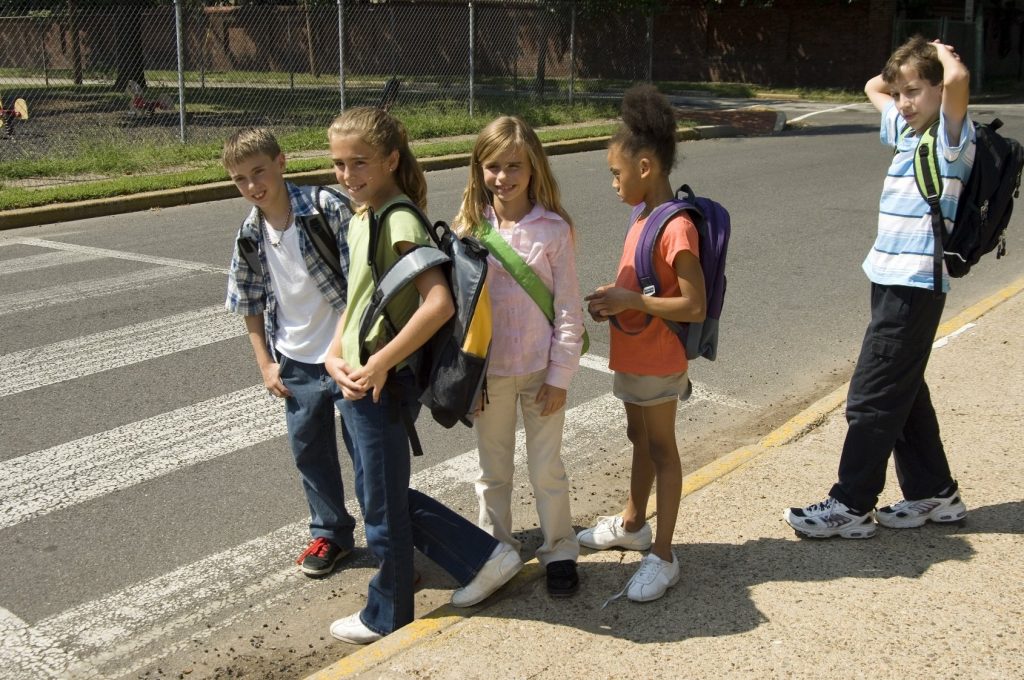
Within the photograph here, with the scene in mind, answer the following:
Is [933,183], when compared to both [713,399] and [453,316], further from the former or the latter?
[713,399]

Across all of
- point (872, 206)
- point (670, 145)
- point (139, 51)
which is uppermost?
point (139, 51)

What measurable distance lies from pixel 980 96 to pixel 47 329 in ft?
95.9

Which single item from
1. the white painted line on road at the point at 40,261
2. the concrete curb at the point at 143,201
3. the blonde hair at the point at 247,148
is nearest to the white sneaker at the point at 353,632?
the blonde hair at the point at 247,148

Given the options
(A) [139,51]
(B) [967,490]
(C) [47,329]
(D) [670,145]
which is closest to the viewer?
(D) [670,145]

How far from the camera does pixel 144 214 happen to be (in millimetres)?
11539

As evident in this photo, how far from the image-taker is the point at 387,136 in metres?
3.20

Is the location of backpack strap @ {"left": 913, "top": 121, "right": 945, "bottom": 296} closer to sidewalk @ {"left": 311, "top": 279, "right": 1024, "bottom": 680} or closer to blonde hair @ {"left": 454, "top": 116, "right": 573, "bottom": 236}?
sidewalk @ {"left": 311, "top": 279, "right": 1024, "bottom": 680}

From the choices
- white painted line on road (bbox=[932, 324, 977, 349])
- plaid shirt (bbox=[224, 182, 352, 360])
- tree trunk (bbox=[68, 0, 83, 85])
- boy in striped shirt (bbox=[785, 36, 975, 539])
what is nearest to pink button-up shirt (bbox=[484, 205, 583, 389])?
plaid shirt (bbox=[224, 182, 352, 360])

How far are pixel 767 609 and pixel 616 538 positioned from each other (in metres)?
0.66

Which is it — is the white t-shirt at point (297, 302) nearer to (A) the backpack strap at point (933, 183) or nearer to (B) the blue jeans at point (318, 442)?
(B) the blue jeans at point (318, 442)

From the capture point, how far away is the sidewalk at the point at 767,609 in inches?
121

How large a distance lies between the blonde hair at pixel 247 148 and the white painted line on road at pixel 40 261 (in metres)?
5.93

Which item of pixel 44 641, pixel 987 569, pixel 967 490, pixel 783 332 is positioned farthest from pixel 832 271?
pixel 44 641

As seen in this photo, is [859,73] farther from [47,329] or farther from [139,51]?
[47,329]
